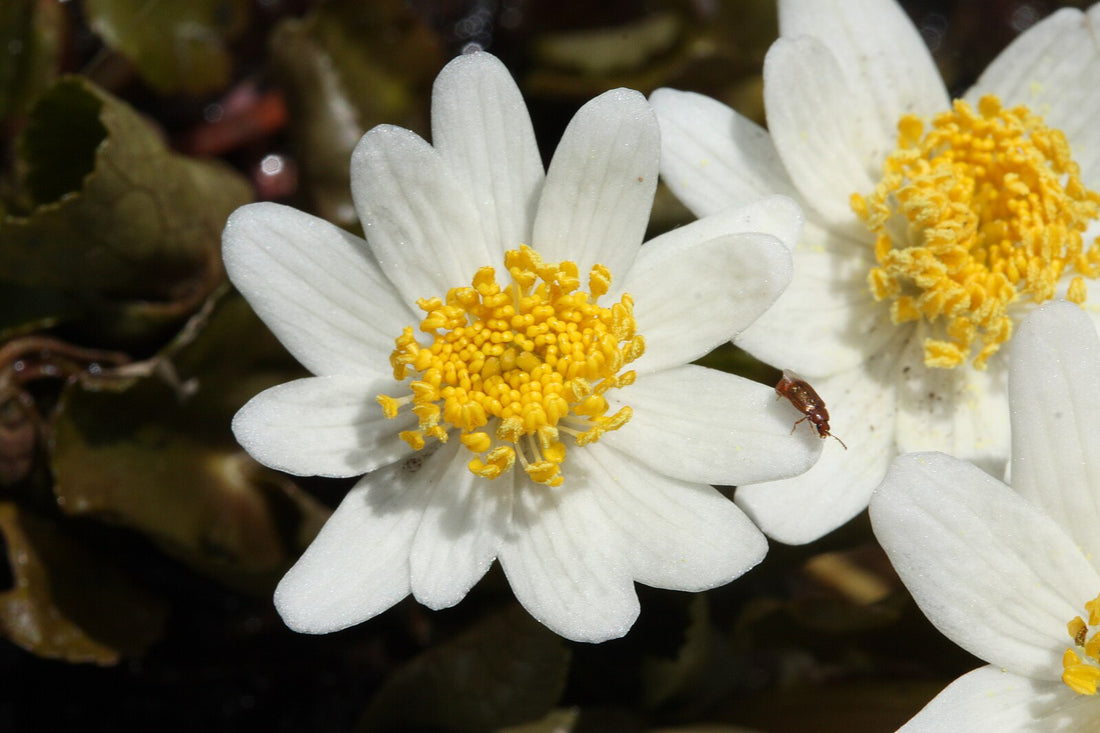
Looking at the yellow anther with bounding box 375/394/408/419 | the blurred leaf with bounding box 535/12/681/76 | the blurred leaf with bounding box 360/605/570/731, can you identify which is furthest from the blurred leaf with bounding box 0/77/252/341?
the blurred leaf with bounding box 535/12/681/76

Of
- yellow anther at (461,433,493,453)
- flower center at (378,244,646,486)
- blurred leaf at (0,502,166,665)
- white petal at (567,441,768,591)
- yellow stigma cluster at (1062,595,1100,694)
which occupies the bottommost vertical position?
blurred leaf at (0,502,166,665)

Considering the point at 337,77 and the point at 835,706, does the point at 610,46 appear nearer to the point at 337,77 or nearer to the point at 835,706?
the point at 337,77

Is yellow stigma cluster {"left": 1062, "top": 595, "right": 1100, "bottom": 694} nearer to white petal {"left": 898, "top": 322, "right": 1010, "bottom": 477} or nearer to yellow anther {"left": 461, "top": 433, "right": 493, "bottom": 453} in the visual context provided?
white petal {"left": 898, "top": 322, "right": 1010, "bottom": 477}

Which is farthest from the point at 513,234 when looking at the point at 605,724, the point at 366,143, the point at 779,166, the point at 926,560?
the point at 605,724

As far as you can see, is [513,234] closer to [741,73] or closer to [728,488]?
[728,488]

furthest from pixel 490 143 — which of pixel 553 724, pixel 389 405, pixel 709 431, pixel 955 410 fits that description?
pixel 553 724

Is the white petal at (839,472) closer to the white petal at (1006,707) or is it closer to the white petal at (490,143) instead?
the white petal at (1006,707)

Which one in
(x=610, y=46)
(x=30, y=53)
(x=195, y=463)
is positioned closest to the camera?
(x=195, y=463)
